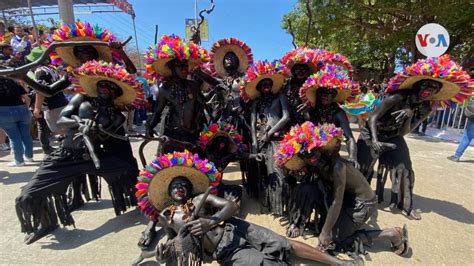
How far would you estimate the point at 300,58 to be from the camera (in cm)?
357

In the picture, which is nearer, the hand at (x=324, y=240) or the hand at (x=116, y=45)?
the hand at (x=324, y=240)

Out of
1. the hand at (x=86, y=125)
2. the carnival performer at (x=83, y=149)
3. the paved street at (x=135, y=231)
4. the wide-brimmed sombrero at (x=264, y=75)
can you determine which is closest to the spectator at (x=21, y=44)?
the paved street at (x=135, y=231)

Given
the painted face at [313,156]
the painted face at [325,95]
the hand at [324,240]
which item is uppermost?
the painted face at [325,95]

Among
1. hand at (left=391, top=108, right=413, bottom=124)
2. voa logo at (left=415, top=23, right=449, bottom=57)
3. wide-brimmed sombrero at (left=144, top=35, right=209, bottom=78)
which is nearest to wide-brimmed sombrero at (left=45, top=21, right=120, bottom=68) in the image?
wide-brimmed sombrero at (left=144, top=35, right=209, bottom=78)

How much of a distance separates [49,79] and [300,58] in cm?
394

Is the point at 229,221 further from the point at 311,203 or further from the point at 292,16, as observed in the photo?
the point at 292,16

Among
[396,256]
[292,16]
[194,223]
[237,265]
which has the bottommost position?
[396,256]

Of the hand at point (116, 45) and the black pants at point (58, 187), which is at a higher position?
the hand at point (116, 45)

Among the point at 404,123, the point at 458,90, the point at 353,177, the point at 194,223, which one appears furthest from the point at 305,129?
the point at 458,90

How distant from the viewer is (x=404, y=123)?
126 inches

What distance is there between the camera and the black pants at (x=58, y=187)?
2.75 m

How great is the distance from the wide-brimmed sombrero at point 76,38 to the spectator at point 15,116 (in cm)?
215

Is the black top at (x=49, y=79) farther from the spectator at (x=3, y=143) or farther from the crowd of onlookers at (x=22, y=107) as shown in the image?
the spectator at (x=3, y=143)

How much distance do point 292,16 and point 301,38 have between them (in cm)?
151
